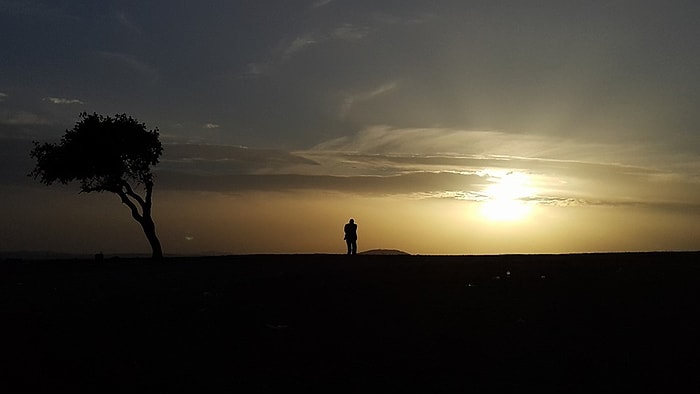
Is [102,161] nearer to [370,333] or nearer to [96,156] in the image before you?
[96,156]

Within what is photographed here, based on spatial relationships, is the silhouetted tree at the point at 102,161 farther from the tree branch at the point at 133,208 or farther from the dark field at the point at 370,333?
the dark field at the point at 370,333

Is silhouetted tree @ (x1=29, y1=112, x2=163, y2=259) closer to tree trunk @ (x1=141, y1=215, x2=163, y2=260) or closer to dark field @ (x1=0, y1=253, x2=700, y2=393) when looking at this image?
tree trunk @ (x1=141, y1=215, x2=163, y2=260)

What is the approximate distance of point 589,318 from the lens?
19422 millimetres

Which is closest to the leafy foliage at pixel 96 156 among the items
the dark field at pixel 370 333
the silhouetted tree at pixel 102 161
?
the silhouetted tree at pixel 102 161

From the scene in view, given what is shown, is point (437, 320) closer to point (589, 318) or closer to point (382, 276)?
point (589, 318)

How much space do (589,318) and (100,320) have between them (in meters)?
13.1

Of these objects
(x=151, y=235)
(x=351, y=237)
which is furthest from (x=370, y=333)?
(x=151, y=235)

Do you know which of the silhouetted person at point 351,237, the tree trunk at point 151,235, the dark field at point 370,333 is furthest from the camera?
the tree trunk at point 151,235

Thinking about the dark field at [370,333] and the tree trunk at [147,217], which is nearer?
the dark field at [370,333]

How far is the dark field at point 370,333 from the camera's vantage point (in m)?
15.4

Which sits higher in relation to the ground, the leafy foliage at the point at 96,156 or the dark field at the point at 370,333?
the leafy foliage at the point at 96,156

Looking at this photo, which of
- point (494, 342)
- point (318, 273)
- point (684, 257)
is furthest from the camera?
point (684, 257)

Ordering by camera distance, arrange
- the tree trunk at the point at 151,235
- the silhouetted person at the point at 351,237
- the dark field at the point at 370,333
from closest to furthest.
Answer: the dark field at the point at 370,333, the silhouetted person at the point at 351,237, the tree trunk at the point at 151,235

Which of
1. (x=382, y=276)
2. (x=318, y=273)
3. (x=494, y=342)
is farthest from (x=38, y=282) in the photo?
(x=494, y=342)
